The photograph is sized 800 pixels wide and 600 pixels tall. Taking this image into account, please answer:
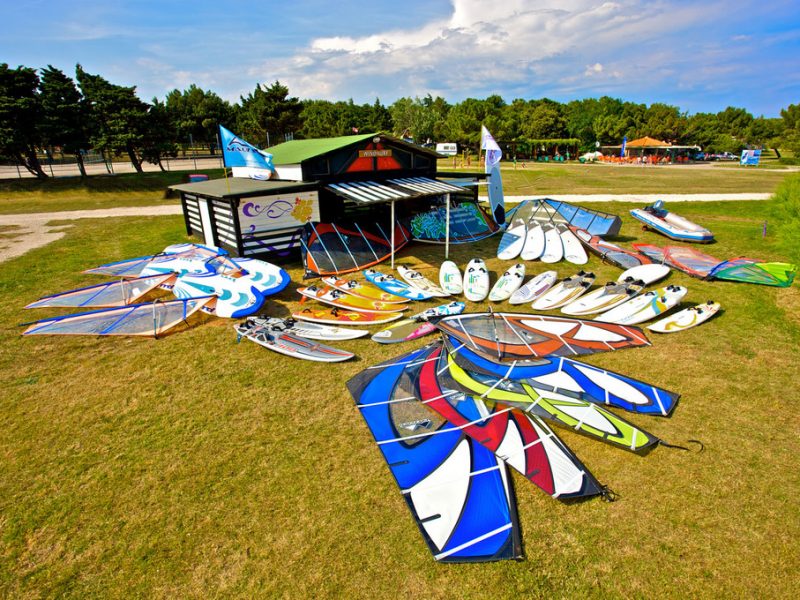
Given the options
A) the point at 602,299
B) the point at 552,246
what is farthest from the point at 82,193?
the point at 602,299

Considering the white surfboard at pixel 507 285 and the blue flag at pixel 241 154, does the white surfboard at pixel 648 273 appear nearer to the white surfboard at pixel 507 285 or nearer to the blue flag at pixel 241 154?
the white surfboard at pixel 507 285

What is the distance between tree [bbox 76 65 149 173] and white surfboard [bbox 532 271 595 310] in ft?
120

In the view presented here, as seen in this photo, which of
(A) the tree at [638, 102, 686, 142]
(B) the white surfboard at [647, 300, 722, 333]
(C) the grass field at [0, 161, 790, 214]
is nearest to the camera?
(B) the white surfboard at [647, 300, 722, 333]

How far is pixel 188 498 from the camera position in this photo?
229 inches

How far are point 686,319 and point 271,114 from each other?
49.9 metres

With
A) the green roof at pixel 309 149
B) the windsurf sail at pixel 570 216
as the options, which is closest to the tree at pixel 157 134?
the green roof at pixel 309 149

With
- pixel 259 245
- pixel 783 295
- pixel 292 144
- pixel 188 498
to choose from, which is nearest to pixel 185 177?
pixel 292 144

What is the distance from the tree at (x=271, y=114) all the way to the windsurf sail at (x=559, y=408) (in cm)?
4960

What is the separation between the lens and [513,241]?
16938 mm

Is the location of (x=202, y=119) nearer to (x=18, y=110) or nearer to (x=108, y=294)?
(x=18, y=110)

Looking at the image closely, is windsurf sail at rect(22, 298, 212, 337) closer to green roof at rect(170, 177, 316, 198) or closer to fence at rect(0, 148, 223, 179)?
green roof at rect(170, 177, 316, 198)

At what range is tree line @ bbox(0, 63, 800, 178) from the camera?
100ft

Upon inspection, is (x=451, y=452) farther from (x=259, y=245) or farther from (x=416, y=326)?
(x=259, y=245)

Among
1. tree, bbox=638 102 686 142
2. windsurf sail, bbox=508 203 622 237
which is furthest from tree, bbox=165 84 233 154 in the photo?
tree, bbox=638 102 686 142
